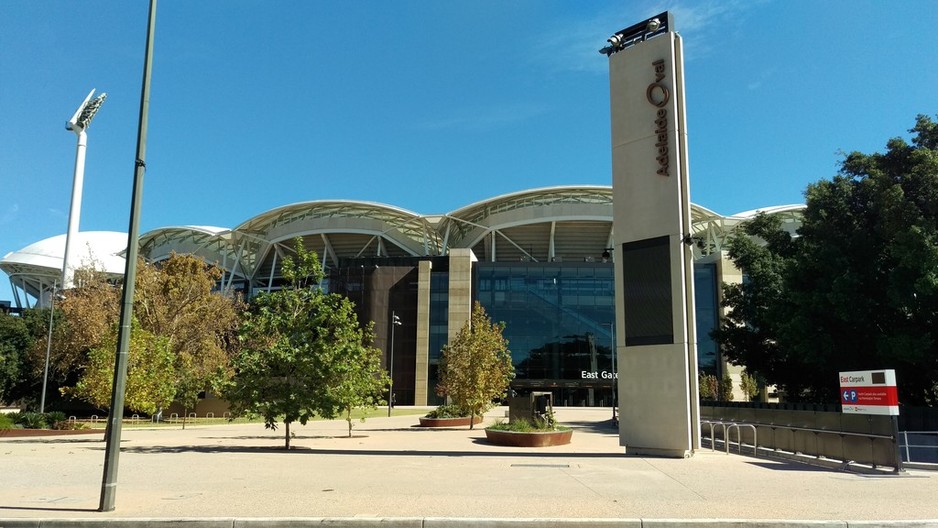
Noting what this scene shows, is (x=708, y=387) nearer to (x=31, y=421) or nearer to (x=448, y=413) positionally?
(x=448, y=413)

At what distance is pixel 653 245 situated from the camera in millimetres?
18266

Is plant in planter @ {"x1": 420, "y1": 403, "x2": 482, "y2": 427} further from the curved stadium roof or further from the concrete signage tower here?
the curved stadium roof

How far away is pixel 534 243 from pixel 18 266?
9540 cm

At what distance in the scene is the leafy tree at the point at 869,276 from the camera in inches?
1008

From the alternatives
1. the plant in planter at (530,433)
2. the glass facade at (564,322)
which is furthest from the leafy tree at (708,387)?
the plant in planter at (530,433)

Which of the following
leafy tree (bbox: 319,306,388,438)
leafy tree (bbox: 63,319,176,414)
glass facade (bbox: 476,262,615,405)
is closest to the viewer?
leafy tree (bbox: 319,306,388,438)

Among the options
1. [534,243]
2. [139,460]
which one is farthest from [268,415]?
[534,243]

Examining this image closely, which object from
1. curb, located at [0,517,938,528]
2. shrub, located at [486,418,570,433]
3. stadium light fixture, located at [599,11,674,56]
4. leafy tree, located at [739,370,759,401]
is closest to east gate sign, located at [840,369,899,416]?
curb, located at [0,517,938,528]

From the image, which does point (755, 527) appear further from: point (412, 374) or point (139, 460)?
point (412, 374)

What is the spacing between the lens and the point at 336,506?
31.1 feet

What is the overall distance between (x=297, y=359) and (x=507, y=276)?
54723 millimetres

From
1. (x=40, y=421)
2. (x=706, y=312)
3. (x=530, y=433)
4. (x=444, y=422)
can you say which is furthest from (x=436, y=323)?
(x=530, y=433)

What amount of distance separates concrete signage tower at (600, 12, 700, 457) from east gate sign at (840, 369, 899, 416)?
3.57 meters

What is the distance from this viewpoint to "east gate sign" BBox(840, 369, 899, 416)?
14758 mm
